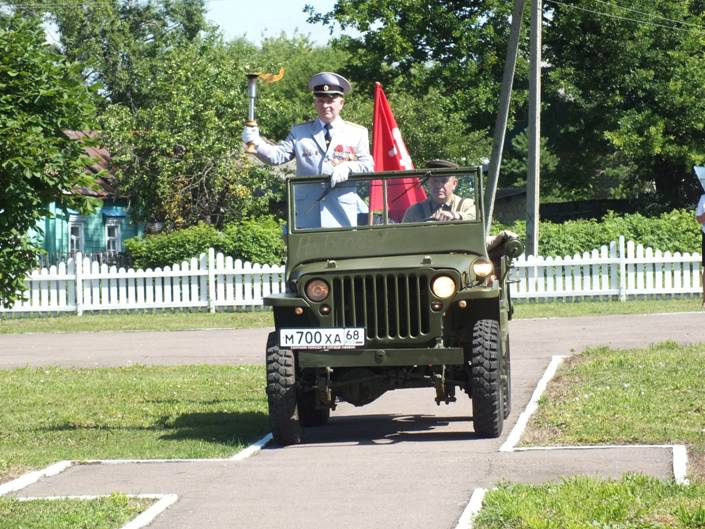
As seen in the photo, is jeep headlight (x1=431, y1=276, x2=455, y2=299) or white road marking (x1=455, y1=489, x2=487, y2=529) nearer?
white road marking (x1=455, y1=489, x2=487, y2=529)

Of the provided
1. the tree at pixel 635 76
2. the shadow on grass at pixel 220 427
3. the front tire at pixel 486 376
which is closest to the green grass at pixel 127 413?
the shadow on grass at pixel 220 427

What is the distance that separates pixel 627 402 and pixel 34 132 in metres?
5.47

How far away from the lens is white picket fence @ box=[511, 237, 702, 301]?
1185 inches

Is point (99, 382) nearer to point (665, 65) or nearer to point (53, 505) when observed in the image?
point (53, 505)

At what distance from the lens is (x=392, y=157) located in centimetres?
1291

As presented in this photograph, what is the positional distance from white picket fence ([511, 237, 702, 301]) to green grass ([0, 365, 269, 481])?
1386cm

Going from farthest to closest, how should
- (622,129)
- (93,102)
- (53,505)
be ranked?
(622,129) < (93,102) < (53,505)

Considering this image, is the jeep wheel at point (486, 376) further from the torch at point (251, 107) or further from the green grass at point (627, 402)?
the torch at point (251, 107)

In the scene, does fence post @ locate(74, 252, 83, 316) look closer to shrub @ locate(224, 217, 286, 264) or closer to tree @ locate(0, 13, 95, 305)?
shrub @ locate(224, 217, 286, 264)

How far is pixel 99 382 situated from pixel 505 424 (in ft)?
20.4

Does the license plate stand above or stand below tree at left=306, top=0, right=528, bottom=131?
below

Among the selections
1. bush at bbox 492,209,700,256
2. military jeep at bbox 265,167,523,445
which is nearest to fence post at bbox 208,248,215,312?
bush at bbox 492,209,700,256

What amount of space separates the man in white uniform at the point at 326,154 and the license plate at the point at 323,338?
1.44 meters

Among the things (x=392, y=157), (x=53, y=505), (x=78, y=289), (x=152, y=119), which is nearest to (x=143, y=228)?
(x=152, y=119)
